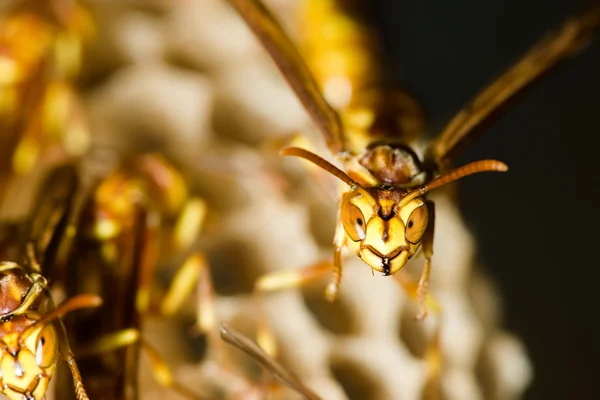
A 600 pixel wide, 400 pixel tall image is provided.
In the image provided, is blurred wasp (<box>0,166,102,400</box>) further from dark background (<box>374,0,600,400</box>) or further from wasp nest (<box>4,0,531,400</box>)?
dark background (<box>374,0,600,400</box>)

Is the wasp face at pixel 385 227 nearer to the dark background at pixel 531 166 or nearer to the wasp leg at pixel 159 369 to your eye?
the wasp leg at pixel 159 369

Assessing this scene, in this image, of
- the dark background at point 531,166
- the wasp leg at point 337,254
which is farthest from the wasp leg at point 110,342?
the dark background at point 531,166

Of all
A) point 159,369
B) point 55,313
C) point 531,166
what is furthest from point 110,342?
point 531,166

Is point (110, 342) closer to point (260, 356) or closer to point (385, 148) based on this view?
point (260, 356)

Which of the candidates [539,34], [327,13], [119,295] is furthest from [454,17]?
[119,295]

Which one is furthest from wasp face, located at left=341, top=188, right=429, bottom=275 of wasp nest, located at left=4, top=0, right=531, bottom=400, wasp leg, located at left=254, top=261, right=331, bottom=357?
wasp leg, located at left=254, top=261, right=331, bottom=357

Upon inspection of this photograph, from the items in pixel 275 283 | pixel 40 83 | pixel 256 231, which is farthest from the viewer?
pixel 40 83

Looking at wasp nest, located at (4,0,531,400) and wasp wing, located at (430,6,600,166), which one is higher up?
wasp wing, located at (430,6,600,166)
